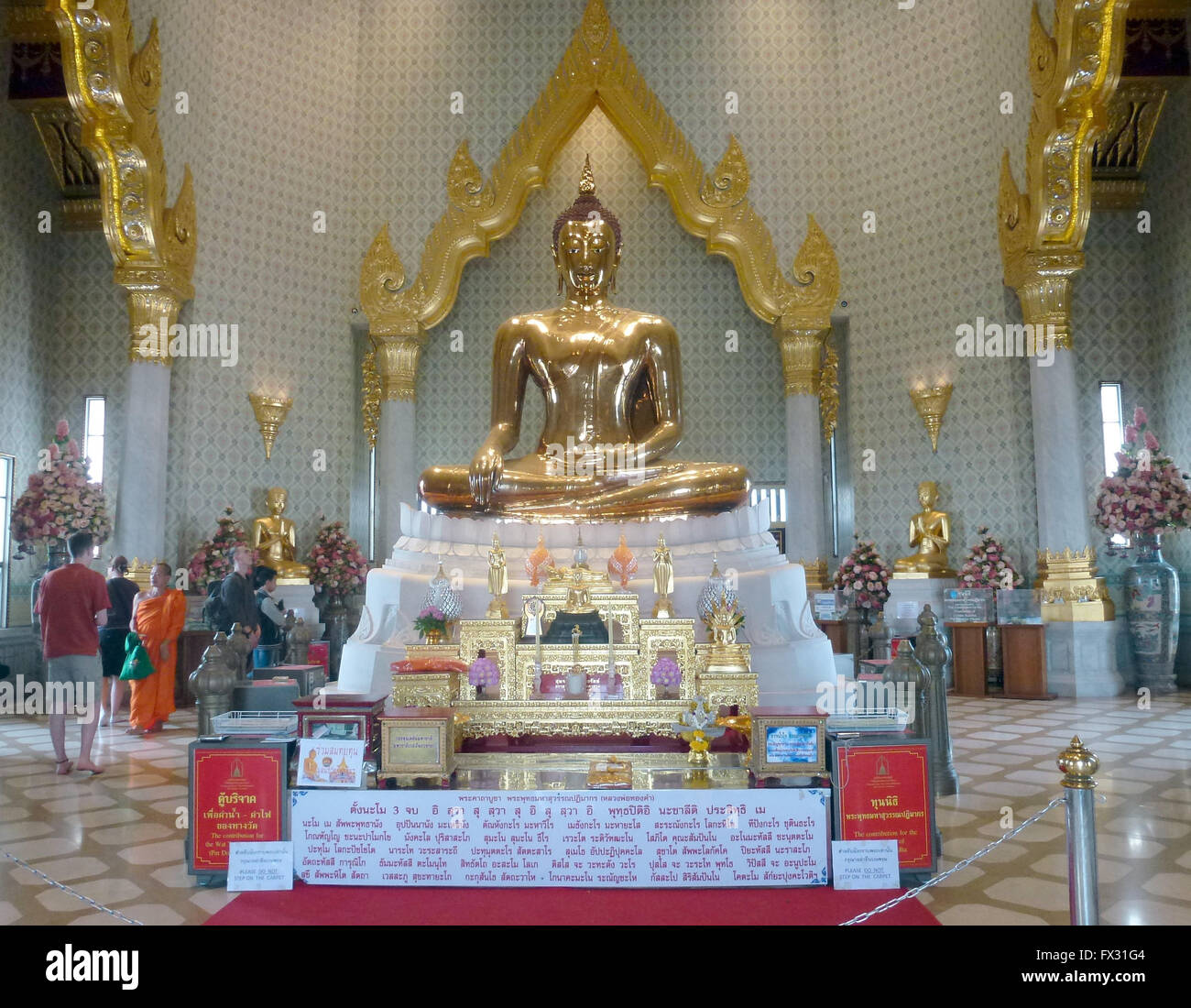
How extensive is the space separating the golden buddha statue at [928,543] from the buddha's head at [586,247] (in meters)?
3.99

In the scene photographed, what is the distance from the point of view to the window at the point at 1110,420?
339 inches

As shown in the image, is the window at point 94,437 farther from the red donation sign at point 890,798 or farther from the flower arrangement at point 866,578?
the red donation sign at point 890,798

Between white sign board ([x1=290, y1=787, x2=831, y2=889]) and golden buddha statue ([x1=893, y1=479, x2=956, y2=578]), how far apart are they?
6.29m

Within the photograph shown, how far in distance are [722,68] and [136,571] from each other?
806 cm

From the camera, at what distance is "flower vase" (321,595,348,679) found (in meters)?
9.26

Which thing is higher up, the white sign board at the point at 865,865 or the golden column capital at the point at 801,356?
the golden column capital at the point at 801,356

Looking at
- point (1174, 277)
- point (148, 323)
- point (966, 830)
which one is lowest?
point (966, 830)

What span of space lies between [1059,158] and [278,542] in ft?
25.8

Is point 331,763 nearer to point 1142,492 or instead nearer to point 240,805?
point 240,805

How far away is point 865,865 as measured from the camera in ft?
8.79

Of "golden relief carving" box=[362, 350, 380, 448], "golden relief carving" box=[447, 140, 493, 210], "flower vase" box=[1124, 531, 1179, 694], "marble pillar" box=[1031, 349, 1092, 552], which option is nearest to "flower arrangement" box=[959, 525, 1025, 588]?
"marble pillar" box=[1031, 349, 1092, 552]

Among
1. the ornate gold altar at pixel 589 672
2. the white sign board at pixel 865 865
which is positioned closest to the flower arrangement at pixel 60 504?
the ornate gold altar at pixel 589 672

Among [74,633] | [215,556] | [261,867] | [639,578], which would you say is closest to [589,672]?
[639,578]

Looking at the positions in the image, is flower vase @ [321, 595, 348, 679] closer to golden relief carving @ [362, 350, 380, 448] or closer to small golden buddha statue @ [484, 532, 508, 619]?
golden relief carving @ [362, 350, 380, 448]
